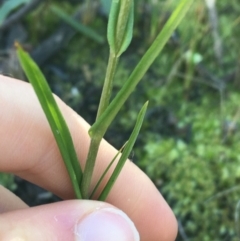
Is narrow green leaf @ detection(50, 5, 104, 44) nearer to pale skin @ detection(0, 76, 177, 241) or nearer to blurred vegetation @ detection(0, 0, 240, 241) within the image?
blurred vegetation @ detection(0, 0, 240, 241)

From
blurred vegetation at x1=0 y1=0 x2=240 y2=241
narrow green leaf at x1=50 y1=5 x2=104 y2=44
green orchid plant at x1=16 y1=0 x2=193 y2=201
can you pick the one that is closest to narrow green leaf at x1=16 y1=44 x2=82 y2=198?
green orchid plant at x1=16 y1=0 x2=193 y2=201

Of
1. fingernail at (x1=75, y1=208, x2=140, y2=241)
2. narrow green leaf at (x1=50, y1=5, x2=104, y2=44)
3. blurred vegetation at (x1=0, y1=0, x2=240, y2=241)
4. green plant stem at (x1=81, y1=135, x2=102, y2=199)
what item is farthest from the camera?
narrow green leaf at (x1=50, y1=5, x2=104, y2=44)

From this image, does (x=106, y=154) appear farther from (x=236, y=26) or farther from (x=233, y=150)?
(x=236, y=26)

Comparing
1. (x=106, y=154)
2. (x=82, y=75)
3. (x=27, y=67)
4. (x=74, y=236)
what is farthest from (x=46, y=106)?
(x=82, y=75)

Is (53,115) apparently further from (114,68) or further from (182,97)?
(182,97)

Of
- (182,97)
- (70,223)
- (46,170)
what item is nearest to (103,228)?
(70,223)

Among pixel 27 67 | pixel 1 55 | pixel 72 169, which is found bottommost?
pixel 1 55
